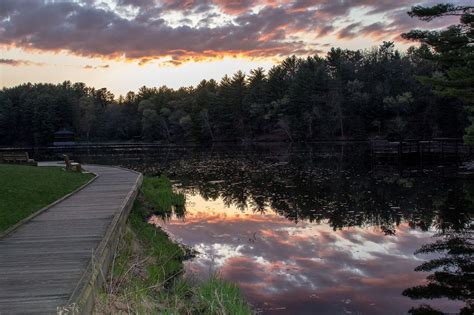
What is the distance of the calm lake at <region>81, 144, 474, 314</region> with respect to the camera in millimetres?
10297

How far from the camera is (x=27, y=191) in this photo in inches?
619

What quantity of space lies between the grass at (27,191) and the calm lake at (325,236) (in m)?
4.15

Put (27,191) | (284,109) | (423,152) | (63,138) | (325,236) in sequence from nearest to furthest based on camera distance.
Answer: (325,236)
(27,191)
(423,152)
(284,109)
(63,138)

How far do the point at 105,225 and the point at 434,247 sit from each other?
32.1ft

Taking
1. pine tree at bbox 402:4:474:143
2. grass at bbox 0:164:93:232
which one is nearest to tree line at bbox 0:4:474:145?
Answer: pine tree at bbox 402:4:474:143

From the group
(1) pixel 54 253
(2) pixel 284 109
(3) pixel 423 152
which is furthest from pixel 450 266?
(2) pixel 284 109

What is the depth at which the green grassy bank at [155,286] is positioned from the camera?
23.1 feet

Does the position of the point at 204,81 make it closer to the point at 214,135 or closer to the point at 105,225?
the point at 214,135

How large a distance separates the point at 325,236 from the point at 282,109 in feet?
249

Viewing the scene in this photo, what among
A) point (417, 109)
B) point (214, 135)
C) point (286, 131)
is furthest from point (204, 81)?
point (417, 109)

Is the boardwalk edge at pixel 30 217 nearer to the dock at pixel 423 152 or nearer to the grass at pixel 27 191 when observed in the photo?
the grass at pixel 27 191

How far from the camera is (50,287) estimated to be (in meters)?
6.59

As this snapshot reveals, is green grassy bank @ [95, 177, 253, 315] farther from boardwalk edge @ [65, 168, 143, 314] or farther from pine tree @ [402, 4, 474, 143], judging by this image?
pine tree @ [402, 4, 474, 143]

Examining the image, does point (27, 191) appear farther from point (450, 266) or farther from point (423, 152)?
point (423, 152)
